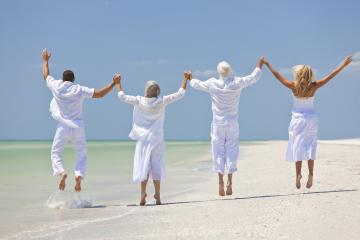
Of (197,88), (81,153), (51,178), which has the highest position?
(197,88)

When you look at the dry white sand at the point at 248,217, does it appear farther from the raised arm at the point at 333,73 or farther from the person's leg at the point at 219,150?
the raised arm at the point at 333,73

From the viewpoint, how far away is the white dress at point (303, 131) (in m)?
9.91

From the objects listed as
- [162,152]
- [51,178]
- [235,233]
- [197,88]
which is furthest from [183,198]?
[51,178]

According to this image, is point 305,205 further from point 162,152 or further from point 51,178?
point 51,178

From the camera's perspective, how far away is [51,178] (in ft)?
47.4

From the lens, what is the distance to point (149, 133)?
29.6ft

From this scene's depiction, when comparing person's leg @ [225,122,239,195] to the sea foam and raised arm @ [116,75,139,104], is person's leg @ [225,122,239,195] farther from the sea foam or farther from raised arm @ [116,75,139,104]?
the sea foam

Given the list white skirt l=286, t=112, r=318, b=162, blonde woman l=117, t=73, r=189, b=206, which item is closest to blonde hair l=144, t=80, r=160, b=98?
blonde woman l=117, t=73, r=189, b=206

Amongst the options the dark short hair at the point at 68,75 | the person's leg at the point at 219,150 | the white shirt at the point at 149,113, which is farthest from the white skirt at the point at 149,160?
the dark short hair at the point at 68,75

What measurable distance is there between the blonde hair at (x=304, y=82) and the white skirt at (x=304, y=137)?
0.40 m

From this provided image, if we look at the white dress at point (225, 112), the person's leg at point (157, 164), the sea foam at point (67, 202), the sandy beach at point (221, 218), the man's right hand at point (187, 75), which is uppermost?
the man's right hand at point (187, 75)

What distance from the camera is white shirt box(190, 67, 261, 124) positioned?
9523mm

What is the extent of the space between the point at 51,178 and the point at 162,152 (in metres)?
6.26

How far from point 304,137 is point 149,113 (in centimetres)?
297
